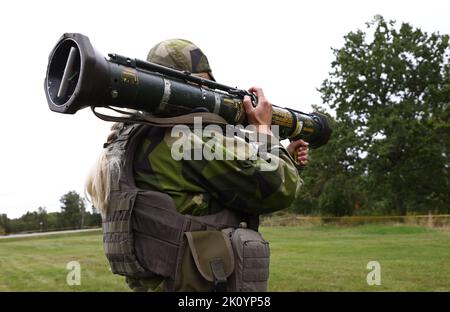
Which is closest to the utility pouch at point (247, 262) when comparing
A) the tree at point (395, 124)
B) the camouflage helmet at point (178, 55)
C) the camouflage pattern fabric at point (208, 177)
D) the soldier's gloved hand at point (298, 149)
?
the camouflage pattern fabric at point (208, 177)

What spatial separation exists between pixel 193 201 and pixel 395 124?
31.1m

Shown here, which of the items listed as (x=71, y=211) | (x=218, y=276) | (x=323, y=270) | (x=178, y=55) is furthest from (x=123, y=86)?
(x=71, y=211)

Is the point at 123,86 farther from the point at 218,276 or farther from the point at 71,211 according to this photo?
the point at 71,211

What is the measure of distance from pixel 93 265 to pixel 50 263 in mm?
1822

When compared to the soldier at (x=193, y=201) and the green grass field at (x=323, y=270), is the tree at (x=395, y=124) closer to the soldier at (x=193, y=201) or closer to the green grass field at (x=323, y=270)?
the green grass field at (x=323, y=270)

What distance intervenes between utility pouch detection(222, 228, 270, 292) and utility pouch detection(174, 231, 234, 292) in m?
0.05

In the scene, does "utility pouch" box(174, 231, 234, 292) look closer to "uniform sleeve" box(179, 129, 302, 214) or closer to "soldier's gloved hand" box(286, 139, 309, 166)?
"uniform sleeve" box(179, 129, 302, 214)

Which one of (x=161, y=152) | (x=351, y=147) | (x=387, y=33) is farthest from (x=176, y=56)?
(x=387, y=33)

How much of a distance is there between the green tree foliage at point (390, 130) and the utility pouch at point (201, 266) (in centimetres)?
3059

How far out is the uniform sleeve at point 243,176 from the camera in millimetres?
2328

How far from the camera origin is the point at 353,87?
111 feet
